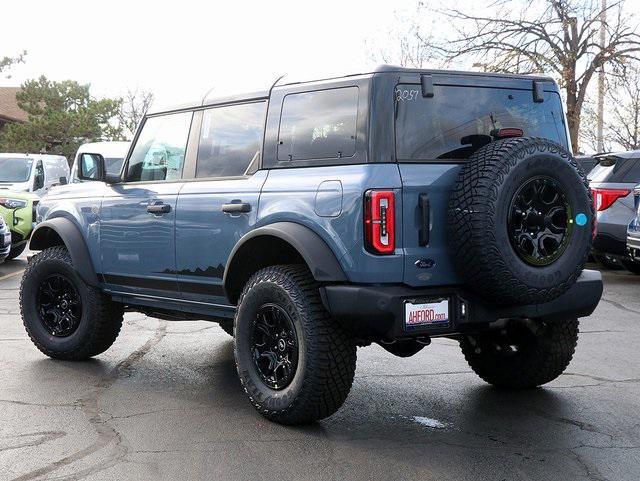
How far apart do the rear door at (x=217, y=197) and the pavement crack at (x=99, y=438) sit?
0.90 meters

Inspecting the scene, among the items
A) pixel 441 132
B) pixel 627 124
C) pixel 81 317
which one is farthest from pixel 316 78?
pixel 627 124

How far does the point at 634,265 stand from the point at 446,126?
30.1 ft

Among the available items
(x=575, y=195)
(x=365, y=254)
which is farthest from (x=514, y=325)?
(x=365, y=254)

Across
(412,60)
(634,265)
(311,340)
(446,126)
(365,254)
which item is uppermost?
(412,60)

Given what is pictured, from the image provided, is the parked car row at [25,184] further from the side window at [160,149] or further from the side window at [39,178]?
the side window at [160,149]

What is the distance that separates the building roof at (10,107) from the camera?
49881mm

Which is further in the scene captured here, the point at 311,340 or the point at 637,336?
the point at 637,336

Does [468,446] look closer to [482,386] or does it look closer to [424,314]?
[424,314]

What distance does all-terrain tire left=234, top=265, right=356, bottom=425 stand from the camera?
4910 millimetres

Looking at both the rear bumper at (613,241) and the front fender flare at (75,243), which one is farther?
the rear bumper at (613,241)

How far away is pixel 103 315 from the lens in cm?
691

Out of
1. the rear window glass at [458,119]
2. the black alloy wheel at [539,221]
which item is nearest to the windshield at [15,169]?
the rear window glass at [458,119]

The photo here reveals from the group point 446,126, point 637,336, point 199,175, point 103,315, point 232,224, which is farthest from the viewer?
point 637,336

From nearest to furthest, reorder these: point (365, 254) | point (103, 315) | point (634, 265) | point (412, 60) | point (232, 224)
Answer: point (365, 254)
point (232, 224)
point (103, 315)
point (634, 265)
point (412, 60)
